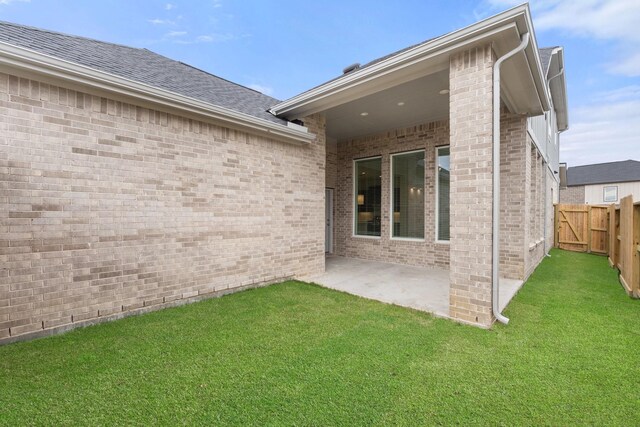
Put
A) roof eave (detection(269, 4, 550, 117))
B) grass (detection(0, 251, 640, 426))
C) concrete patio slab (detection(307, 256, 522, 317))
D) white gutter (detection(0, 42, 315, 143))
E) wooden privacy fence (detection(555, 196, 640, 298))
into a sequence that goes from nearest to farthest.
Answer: grass (detection(0, 251, 640, 426)) → white gutter (detection(0, 42, 315, 143)) → roof eave (detection(269, 4, 550, 117)) → concrete patio slab (detection(307, 256, 522, 317)) → wooden privacy fence (detection(555, 196, 640, 298))

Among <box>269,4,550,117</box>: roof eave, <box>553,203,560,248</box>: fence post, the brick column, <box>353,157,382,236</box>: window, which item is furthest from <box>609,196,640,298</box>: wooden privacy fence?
<box>553,203,560,248</box>: fence post

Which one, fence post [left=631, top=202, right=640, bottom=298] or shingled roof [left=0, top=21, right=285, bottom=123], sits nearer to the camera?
shingled roof [left=0, top=21, right=285, bottom=123]

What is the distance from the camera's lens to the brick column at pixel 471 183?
11.6 feet

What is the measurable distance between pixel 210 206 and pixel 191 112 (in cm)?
148

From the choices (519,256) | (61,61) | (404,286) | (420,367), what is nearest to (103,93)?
(61,61)

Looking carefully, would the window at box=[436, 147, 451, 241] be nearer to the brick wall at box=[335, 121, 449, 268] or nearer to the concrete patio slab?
the brick wall at box=[335, 121, 449, 268]

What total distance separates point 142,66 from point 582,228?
570 inches

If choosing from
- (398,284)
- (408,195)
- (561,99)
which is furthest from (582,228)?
(398,284)

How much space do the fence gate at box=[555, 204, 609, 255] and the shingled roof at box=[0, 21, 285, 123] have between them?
11726 millimetres

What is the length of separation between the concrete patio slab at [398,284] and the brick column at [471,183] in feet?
1.83

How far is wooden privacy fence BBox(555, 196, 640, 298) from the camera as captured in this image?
5.71m

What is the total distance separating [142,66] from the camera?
16.4 feet

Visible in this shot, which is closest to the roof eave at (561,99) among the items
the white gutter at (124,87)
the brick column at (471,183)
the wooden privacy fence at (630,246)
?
the wooden privacy fence at (630,246)

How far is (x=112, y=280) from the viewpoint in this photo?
3.77m
